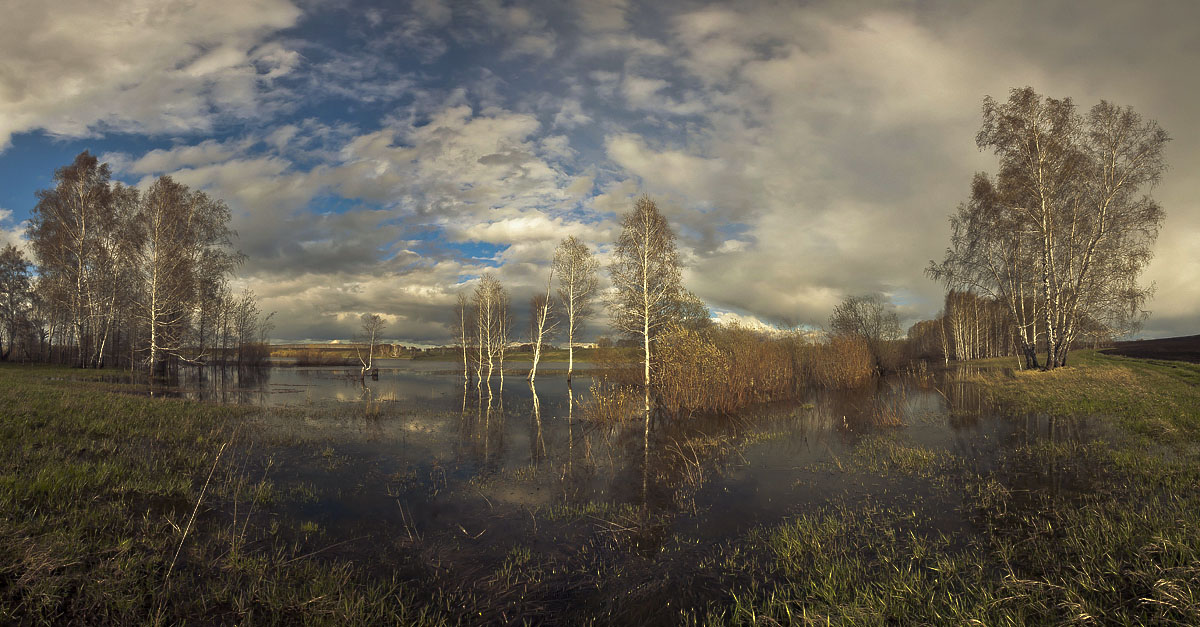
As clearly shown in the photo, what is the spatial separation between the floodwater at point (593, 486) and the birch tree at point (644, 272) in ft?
15.9

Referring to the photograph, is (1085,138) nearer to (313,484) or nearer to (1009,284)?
(1009,284)

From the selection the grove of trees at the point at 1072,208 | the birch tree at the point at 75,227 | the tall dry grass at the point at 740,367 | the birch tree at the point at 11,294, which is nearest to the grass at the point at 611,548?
the tall dry grass at the point at 740,367

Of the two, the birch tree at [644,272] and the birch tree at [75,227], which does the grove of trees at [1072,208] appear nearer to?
the birch tree at [644,272]

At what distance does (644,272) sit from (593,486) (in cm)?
1299

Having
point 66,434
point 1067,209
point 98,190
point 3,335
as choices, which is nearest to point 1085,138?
point 1067,209

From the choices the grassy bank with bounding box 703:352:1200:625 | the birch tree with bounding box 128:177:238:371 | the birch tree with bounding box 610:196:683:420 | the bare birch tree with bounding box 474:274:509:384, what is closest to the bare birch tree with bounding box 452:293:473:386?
the bare birch tree with bounding box 474:274:509:384

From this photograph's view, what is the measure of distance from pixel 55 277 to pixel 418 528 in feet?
146

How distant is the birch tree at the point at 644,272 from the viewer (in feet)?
71.1

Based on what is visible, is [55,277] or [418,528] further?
[55,277]

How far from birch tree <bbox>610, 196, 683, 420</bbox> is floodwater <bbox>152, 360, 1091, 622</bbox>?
484cm

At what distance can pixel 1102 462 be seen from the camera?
32.6 feet

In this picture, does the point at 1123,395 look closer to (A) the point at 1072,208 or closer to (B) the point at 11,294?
(A) the point at 1072,208

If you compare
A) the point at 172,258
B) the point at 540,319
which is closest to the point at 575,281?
the point at 540,319

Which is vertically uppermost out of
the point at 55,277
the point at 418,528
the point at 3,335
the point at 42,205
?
the point at 42,205
